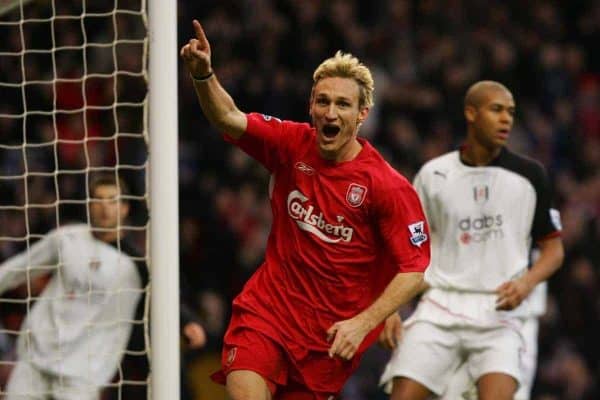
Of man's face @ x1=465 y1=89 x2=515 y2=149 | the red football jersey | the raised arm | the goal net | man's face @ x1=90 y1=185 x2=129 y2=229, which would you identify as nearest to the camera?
the raised arm

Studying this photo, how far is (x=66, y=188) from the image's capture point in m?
11.2

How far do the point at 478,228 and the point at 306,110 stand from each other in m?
5.34

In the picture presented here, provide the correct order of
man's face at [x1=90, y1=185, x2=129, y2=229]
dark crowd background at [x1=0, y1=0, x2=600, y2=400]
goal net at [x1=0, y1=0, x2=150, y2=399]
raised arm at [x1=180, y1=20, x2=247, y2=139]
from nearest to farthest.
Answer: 1. raised arm at [x1=180, y1=20, x2=247, y2=139]
2. goal net at [x1=0, y1=0, x2=150, y2=399]
3. man's face at [x1=90, y1=185, x2=129, y2=229]
4. dark crowd background at [x1=0, y1=0, x2=600, y2=400]

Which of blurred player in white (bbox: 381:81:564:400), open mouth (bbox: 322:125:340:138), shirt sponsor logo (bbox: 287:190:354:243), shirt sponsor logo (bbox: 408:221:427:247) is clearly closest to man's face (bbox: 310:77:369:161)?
open mouth (bbox: 322:125:340:138)

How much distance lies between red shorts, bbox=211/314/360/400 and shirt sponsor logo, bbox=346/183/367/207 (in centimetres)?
65

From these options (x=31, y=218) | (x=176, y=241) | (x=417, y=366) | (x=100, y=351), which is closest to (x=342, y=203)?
(x=176, y=241)

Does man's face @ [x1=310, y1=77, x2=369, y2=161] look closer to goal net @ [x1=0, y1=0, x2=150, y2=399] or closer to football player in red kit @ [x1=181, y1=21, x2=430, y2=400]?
football player in red kit @ [x1=181, y1=21, x2=430, y2=400]

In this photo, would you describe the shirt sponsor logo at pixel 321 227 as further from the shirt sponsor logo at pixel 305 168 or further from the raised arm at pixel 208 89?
the raised arm at pixel 208 89

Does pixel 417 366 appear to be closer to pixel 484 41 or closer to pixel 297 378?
pixel 297 378

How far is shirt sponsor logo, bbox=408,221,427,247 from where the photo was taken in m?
5.91

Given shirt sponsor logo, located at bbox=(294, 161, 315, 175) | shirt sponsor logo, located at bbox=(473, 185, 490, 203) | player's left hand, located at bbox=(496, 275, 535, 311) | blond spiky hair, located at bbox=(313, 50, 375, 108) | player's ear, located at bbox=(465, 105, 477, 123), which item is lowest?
player's left hand, located at bbox=(496, 275, 535, 311)

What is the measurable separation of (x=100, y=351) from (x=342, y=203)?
2.54 meters

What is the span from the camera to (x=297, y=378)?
597 cm

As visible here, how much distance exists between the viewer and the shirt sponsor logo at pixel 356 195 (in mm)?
5926
